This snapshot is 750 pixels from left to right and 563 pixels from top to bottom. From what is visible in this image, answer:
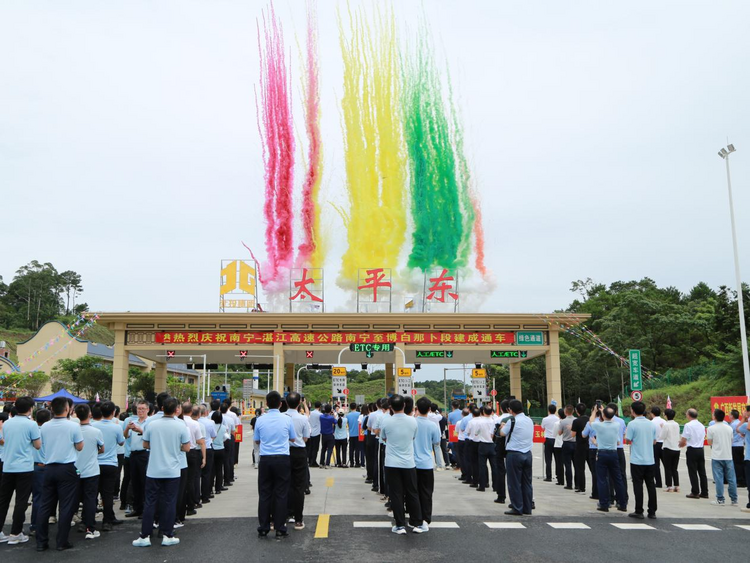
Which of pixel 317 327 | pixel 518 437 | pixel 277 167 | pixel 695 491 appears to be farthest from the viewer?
pixel 277 167

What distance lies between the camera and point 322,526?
8.67 m

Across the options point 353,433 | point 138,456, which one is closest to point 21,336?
point 353,433

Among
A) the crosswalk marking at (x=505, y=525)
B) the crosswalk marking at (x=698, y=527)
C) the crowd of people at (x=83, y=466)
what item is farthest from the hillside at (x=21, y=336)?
the crosswalk marking at (x=698, y=527)

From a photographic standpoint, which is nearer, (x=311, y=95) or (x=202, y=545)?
(x=202, y=545)

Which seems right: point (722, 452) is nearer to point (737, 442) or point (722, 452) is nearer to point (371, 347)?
point (737, 442)

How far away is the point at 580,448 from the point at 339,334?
1763 centimetres

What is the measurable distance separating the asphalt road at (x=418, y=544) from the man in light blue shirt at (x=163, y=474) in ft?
0.71

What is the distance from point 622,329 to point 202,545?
155 ft

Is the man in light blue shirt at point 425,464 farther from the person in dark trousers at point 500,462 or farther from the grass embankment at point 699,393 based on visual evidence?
the grass embankment at point 699,393

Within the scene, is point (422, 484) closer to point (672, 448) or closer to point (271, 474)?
point (271, 474)

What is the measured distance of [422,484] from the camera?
8.73 m

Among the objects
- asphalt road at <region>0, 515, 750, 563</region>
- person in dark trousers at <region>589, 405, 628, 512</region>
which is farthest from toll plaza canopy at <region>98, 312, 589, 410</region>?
asphalt road at <region>0, 515, 750, 563</region>

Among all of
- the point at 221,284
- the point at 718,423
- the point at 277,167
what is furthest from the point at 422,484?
the point at 277,167

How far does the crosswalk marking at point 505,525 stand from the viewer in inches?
346
